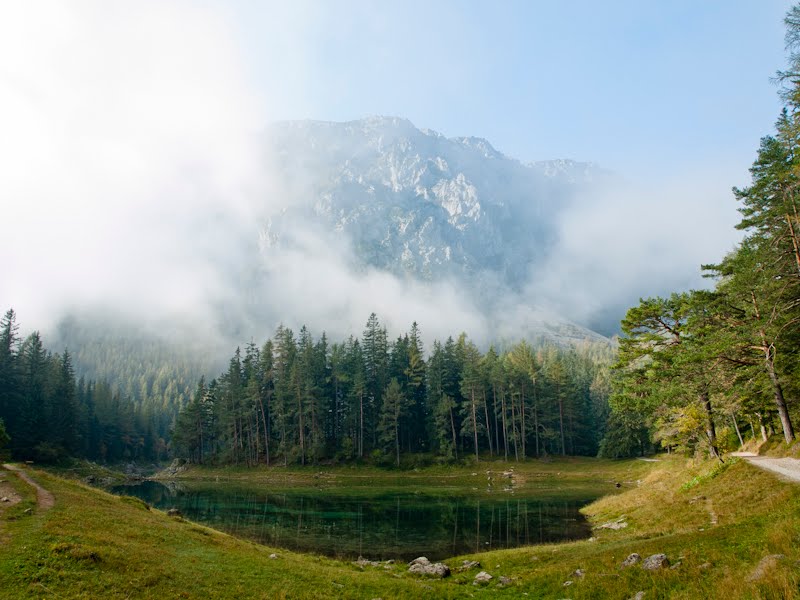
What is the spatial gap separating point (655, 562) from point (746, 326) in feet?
61.7

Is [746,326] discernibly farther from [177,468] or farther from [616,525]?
[177,468]

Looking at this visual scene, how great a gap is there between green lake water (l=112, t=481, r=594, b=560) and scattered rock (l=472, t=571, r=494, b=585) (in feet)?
27.0

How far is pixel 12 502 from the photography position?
22.6m

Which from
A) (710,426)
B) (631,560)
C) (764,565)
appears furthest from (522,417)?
(764,565)

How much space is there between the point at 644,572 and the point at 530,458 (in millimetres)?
79513

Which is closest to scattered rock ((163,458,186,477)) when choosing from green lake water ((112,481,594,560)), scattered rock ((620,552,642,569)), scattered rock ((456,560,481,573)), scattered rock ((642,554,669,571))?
green lake water ((112,481,594,560))

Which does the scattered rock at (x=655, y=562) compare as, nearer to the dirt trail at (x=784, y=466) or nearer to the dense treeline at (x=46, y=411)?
the dirt trail at (x=784, y=466)

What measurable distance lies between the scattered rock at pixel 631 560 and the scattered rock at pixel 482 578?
18.7 ft

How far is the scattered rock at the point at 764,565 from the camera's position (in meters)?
11.2

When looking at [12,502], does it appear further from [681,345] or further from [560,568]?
[681,345]

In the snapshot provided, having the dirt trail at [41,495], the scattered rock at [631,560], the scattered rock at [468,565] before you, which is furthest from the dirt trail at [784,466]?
the dirt trail at [41,495]

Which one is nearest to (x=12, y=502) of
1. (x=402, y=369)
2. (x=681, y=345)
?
(x=681, y=345)

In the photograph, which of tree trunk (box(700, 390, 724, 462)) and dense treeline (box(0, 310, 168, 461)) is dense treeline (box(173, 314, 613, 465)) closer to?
dense treeline (box(0, 310, 168, 461))

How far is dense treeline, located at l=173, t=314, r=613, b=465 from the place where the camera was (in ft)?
Result: 292
